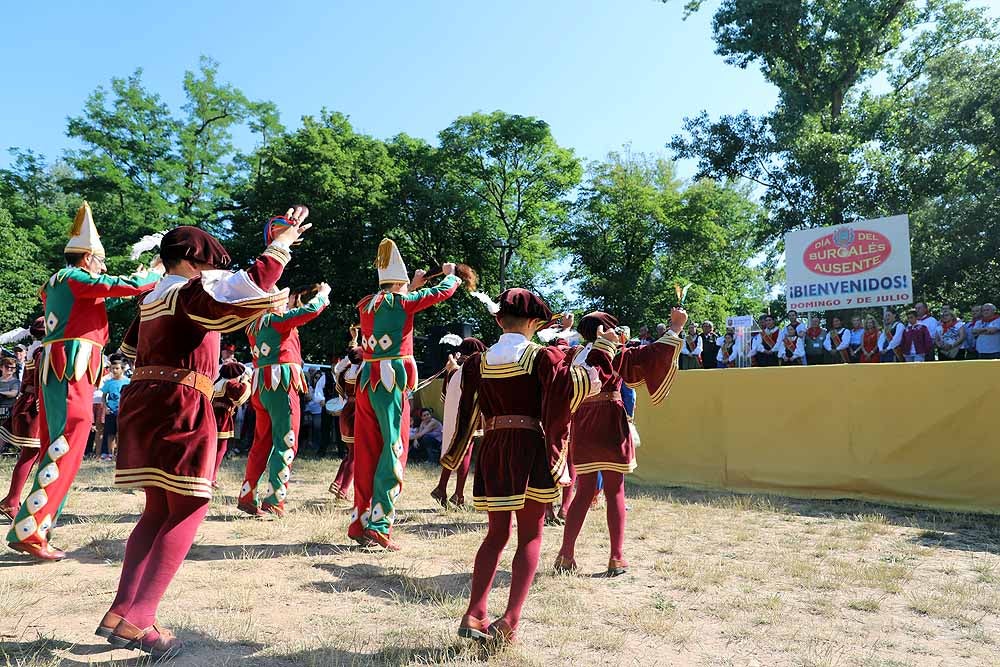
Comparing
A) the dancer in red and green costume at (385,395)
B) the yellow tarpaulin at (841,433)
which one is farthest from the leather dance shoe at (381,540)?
the yellow tarpaulin at (841,433)

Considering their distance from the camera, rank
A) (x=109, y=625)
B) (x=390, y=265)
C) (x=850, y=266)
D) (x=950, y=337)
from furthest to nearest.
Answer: (x=850, y=266), (x=950, y=337), (x=390, y=265), (x=109, y=625)

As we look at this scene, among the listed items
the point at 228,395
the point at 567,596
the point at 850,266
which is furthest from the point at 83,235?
the point at 850,266

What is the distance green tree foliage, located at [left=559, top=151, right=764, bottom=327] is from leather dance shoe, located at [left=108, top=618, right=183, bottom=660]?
953 inches

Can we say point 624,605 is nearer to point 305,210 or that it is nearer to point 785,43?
point 305,210

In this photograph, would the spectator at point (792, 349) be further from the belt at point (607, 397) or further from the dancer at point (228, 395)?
the dancer at point (228, 395)

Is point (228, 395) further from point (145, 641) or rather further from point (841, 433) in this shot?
point (841, 433)

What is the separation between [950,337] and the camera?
39.9 feet

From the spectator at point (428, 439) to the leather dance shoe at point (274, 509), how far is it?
6.54 m

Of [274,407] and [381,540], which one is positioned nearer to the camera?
[381,540]

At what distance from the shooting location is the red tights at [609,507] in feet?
16.8

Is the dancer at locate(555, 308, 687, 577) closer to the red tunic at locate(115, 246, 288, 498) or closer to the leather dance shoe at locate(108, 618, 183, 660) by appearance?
the red tunic at locate(115, 246, 288, 498)

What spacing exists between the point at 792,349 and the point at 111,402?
40.8 ft

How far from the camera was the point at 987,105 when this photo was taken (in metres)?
20.7

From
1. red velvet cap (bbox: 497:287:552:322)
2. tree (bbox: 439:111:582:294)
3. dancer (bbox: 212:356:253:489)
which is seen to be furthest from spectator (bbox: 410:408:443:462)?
tree (bbox: 439:111:582:294)
